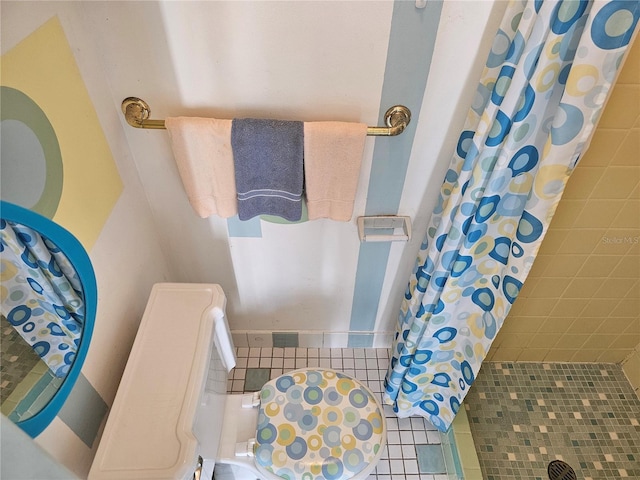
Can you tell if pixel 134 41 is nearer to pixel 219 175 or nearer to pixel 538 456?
pixel 219 175

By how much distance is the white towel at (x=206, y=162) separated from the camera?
1.07m

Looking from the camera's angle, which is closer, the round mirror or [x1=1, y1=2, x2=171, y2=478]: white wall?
the round mirror

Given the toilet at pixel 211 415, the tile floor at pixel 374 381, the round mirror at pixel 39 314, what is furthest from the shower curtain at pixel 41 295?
the tile floor at pixel 374 381

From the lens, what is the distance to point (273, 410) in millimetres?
1347

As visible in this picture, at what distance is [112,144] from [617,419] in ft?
7.01

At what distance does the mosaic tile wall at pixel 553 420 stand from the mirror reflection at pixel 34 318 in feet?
5.00

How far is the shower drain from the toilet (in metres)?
0.81

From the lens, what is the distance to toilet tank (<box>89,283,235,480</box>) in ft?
3.08

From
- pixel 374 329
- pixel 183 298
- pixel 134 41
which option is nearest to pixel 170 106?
pixel 134 41

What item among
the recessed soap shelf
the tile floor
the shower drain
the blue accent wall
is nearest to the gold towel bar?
the blue accent wall

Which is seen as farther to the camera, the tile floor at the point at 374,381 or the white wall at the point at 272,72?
the tile floor at the point at 374,381

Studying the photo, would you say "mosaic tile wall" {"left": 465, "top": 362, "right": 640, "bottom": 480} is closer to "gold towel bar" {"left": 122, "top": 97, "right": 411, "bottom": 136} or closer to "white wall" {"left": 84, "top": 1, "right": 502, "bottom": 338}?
"white wall" {"left": 84, "top": 1, "right": 502, "bottom": 338}

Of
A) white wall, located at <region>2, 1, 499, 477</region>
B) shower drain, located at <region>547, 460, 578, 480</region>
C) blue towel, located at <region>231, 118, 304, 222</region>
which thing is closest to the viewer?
white wall, located at <region>2, 1, 499, 477</region>

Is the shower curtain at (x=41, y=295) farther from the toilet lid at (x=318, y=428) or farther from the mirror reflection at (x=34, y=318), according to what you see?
the toilet lid at (x=318, y=428)
